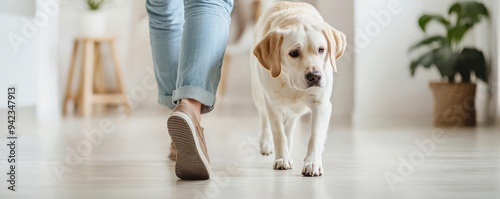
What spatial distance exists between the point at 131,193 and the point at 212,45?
→ 0.44 m

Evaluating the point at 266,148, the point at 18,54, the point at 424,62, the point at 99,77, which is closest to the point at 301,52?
the point at 266,148

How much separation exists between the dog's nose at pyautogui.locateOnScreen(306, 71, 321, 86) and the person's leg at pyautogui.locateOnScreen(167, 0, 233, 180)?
0.23 meters

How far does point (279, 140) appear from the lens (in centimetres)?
198

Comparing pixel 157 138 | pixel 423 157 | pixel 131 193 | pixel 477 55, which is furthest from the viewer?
pixel 477 55

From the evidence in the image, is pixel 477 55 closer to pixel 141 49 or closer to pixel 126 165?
pixel 126 165

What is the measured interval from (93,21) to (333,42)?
3.43m

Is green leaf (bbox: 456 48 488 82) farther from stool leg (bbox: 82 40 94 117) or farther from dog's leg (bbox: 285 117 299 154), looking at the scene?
stool leg (bbox: 82 40 94 117)

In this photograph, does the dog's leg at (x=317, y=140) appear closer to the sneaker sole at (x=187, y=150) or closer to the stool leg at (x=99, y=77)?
the sneaker sole at (x=187, y=150)

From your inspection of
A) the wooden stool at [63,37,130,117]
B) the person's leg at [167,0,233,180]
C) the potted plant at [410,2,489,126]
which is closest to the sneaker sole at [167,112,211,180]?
the person's leg at [167,0,233,180]

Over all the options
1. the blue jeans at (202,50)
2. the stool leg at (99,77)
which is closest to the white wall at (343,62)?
the stool leg at (99,77)

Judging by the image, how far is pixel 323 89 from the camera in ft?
6.17

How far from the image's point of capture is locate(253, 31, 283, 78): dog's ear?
1829mm

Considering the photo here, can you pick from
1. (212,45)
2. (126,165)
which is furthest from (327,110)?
(126,165)

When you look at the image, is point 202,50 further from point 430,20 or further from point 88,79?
point 88,79
